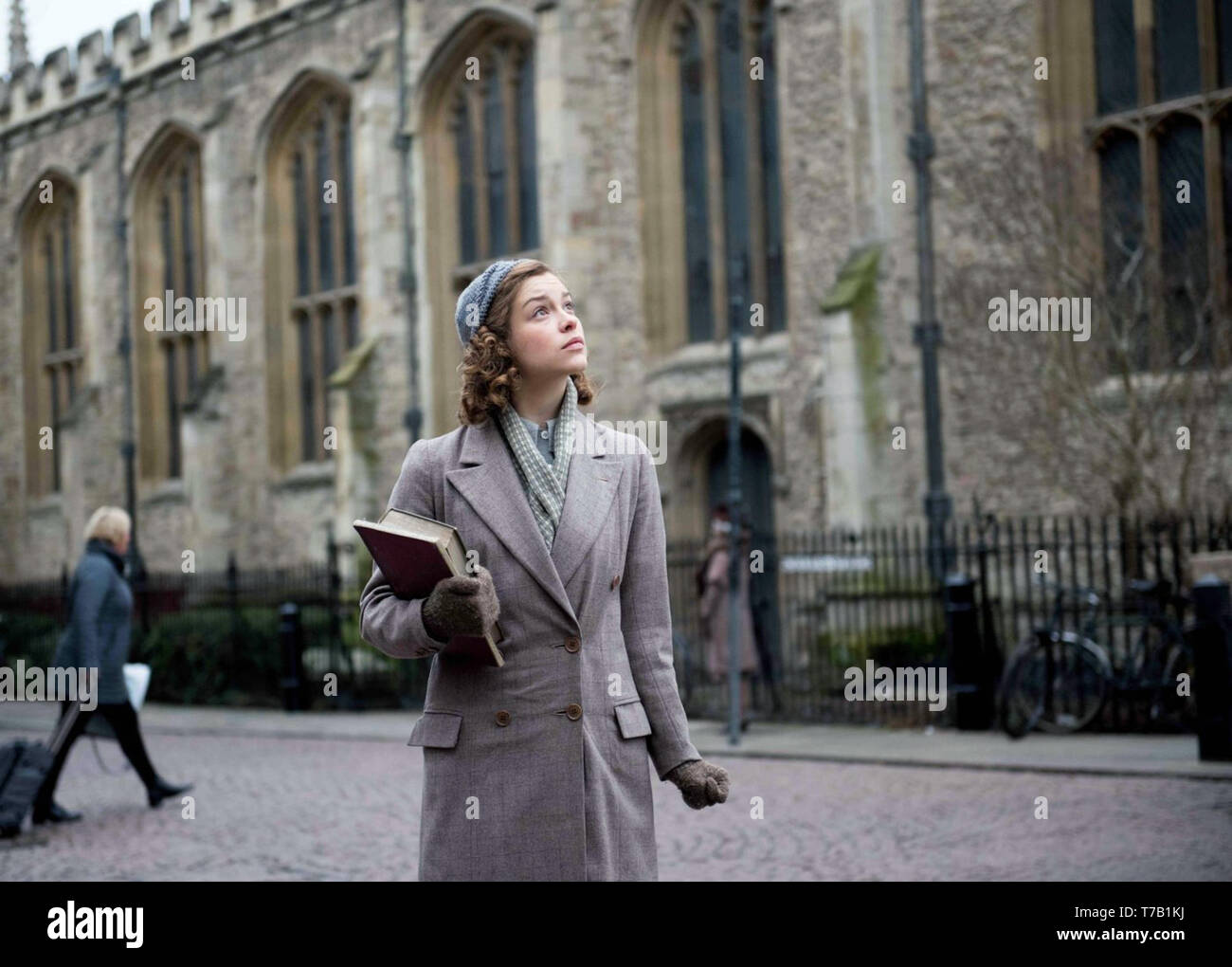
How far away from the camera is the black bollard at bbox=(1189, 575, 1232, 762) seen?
9523 mm

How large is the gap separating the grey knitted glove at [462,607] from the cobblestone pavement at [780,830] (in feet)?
11.5

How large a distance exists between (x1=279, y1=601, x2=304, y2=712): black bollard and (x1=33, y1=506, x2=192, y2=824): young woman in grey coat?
745 cm

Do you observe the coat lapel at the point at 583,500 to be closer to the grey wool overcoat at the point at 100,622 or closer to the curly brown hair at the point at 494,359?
the curly brown hair at the point at 494,359

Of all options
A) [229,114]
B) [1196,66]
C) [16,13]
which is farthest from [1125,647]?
[16,13]

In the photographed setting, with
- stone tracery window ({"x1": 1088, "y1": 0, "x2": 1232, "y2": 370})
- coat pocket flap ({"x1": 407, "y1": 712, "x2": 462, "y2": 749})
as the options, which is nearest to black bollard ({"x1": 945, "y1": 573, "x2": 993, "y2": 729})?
stone tracery window ({"x1": 1088, "y1": 0, "x2": 1232, "y2": 370})

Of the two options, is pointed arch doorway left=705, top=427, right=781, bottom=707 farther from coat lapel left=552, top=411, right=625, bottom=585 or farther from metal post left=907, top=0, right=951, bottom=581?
coat lapel left=552, top=411, right=625, bottom=585

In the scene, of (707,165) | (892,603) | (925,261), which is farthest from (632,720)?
(707,165)

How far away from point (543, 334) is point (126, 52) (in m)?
27.1

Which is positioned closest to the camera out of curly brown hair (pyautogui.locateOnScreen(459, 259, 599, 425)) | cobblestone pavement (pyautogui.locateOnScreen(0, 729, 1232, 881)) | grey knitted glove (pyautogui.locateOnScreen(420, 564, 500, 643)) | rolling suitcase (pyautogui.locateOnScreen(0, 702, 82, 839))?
grey knitted glove (pyautogui.locateOnScreen(420, 564, 500, 643))

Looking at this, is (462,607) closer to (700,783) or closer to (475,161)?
(700,783)

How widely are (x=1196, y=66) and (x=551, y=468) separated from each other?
12.8 meters

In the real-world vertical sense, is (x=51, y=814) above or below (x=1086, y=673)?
below

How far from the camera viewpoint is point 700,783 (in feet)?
10.4
